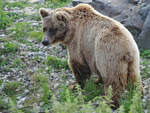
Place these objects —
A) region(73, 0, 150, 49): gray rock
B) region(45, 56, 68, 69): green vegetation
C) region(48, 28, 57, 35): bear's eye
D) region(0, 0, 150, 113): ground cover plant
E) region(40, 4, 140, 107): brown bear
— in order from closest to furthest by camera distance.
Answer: region(0, 0, 150, 113): ground cover plant → region(40, 4, 140, 107): brown bear → region(48, 28, 57, 35): bear's eye → region(45, 56, 68, 69): green vegetation → region(73, 0, 150, 49): gray rock

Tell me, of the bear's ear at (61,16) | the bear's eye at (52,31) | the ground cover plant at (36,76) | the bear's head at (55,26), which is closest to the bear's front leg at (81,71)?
the ground cover plant at (36,76)

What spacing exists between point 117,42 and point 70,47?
4.80ft

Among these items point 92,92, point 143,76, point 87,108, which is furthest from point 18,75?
point 87,108

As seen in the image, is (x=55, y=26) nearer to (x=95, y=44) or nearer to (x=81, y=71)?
(x=81, y=71)

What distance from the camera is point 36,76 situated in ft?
24.4

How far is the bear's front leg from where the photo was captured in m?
6.81

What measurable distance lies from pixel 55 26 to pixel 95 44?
1.24 metres

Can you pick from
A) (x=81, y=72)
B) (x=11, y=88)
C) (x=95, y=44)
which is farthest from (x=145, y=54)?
(x=11, y=88)

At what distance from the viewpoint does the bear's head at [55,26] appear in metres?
6.84

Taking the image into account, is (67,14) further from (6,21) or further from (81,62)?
(6,21)

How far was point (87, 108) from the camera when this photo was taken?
373 cm

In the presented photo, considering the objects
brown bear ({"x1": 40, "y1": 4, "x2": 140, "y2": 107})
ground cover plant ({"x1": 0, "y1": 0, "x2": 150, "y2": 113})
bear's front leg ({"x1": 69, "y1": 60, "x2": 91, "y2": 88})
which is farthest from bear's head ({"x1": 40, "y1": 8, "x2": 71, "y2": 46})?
ground cover plant ({"x1": 0, "y1": 0, "x2": 150, "y2": 113})

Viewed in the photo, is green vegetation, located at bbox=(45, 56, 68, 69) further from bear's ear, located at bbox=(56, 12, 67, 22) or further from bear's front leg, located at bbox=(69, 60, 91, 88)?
bear's ear, located at bbox=(56, 12, 67, 22)

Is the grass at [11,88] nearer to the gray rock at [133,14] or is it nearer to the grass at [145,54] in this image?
the grass at [145,54]
